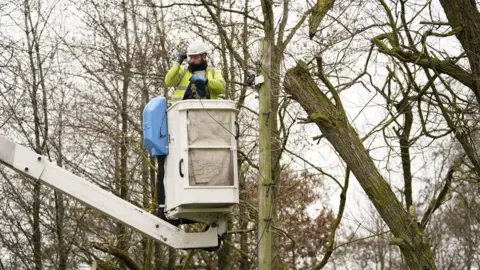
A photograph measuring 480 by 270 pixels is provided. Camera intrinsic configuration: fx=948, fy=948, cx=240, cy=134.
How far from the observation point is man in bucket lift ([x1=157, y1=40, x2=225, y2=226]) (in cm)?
1071

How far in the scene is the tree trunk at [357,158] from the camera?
12.0m

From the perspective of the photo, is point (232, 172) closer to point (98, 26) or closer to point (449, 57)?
point (449, 57)

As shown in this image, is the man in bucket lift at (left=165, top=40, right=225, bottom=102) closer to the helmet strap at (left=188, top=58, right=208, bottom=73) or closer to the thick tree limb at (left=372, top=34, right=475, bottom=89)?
the helmet strap at (left=188, top=58, right=208, bottom=73)

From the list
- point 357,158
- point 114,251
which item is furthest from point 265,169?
point 114,251

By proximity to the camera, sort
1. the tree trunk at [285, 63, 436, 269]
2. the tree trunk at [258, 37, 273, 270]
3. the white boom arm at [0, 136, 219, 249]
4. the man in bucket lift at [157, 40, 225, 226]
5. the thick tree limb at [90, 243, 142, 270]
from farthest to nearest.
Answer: the thick tree limb at [90, 243, 142, 270] < the tree trunk at [285, 63, 436, 269] < the tree trunk at [258, 37, 273, 270] < the man in bucket lift at [157, 40, 225, 226] < the white boom arm at [0, 136, 219, 249]

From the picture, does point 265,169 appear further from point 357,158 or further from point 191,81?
point 357,158

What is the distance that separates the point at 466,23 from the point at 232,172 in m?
4.25

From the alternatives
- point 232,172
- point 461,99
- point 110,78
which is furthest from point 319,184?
point 232,172

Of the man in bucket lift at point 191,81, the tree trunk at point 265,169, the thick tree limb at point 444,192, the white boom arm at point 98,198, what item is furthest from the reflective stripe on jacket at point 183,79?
the thick tree limb at point 444,192

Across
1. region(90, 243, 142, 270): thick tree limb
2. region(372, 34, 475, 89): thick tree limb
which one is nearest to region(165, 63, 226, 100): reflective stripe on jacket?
region(372, 34, 475, 89): thick tree limb

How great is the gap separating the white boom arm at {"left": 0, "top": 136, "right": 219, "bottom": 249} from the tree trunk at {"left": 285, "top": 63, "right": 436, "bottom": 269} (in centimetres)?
240

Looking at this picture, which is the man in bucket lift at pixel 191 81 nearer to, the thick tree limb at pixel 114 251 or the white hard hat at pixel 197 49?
the white hard hat at pixel 197 49

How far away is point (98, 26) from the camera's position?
20.4 metres

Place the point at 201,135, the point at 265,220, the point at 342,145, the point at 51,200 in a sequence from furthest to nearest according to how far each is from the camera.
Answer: the point at 51,200
the point at 342,145
the point at 265,220
the point at 201,135
